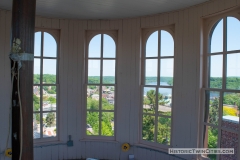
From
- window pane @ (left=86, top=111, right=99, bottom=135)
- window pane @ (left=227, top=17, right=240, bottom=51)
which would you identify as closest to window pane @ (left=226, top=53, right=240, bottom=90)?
window pane @ (left=227, top=17, right=240, bottom=51)

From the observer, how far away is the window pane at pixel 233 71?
2.49 metres

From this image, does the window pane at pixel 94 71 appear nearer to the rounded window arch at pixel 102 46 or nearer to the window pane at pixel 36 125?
the rounded window arch at pixel 102 46

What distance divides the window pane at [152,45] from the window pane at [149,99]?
62cm

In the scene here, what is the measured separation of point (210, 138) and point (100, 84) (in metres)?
2.06

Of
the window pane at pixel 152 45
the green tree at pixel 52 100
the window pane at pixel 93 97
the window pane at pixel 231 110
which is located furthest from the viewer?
the window pane at pixel 93 97

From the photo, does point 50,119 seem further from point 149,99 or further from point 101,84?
point 149,99

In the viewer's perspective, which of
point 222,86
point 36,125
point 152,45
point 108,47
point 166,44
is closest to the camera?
point 222,86

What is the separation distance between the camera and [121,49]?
366cm

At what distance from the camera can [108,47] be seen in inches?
149

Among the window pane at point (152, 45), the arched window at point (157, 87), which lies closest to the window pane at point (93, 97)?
the arched window at point (157, 87)

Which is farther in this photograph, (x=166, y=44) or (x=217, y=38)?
(x=166, y=44)

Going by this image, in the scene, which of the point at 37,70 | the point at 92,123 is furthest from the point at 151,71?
the point at 37,70

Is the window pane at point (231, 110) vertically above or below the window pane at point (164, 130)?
above

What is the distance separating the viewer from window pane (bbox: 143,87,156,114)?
11.5 ft
